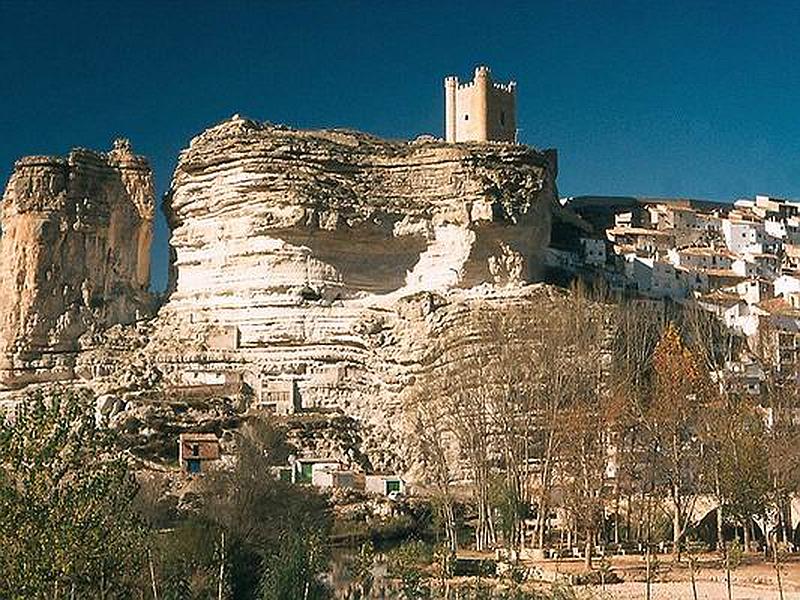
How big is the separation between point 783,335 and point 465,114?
19.9 metres

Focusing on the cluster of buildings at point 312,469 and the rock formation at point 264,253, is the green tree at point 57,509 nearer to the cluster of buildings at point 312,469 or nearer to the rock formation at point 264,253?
the cluster of buildings at point 312,469

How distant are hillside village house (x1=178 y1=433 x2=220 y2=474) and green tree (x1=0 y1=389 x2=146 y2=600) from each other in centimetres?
2600

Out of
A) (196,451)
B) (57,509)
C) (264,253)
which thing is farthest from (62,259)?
(57,509)

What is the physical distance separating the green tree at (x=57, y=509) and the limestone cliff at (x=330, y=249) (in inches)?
1271

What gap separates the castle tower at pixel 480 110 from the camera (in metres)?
66.9

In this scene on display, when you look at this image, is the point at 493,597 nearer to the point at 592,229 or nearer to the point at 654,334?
the point at 654,334

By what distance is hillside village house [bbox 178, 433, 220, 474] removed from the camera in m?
43.9

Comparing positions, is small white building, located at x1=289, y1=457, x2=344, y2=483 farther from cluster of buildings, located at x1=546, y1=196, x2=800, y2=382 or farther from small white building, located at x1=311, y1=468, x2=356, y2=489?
cluster of buildings, located at x1=546, y1=196, x2=800, y2=382

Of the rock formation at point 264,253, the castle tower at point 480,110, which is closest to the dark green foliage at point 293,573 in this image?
the rock formation at point 264,253

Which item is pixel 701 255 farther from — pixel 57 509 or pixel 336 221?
pixel 57 509

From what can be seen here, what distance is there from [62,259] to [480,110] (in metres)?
23.9

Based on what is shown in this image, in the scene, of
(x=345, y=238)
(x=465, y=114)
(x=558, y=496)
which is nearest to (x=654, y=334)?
(x=558, y=496)

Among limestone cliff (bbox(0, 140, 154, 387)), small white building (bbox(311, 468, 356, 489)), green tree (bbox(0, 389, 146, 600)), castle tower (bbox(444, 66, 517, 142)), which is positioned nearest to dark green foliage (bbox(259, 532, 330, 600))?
green tree (bbox(0, 389, 146, 600))

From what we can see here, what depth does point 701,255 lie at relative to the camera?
77.1 m
